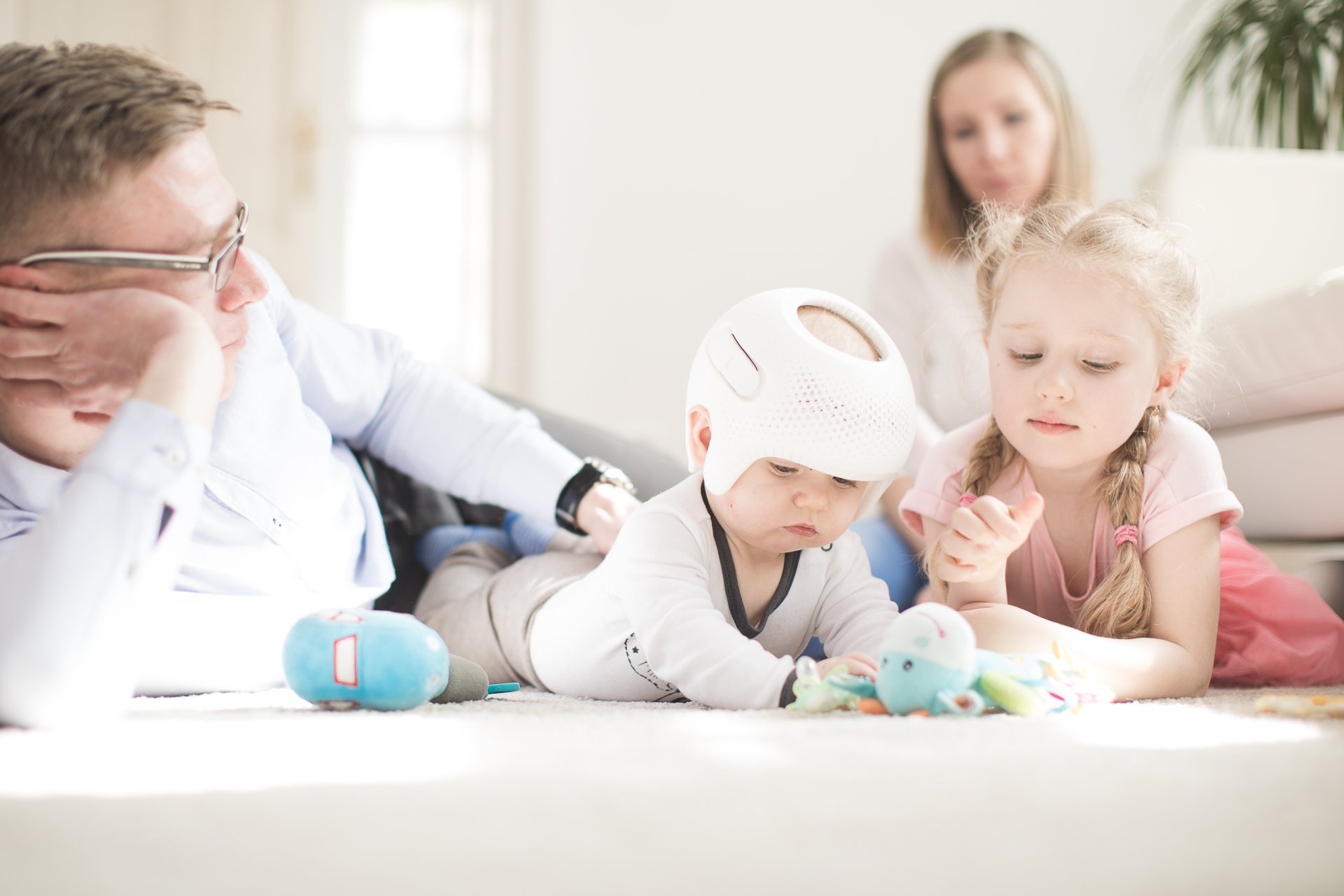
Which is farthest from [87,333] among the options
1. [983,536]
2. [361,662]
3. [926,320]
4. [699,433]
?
[926,320]

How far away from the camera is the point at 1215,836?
0.53 meters

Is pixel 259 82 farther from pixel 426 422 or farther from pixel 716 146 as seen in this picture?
pixel 426 422

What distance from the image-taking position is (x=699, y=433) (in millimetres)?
1010

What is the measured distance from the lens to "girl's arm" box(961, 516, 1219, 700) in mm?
948

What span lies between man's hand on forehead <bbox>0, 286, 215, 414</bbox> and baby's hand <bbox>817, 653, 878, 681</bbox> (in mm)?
566

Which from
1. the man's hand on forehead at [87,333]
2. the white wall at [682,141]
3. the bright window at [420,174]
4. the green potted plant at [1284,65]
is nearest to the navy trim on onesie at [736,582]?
the man's hand on forehead at [87,333]

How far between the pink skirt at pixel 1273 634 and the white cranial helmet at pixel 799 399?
490 mm

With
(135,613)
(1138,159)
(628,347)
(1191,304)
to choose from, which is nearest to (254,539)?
(135,613)

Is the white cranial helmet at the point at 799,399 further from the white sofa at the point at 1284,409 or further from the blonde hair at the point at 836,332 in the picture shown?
the white sofa at the point at 1284,409

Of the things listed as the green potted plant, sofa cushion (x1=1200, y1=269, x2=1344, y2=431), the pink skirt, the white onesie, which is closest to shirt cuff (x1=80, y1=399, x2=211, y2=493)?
the white onesie

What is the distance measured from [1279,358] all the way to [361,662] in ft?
3.88

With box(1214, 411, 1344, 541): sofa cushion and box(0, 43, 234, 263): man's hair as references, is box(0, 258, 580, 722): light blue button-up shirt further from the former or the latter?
box(1214, 411, 1344, 541): sofa cushion

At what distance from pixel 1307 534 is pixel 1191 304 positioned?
18.3 inches

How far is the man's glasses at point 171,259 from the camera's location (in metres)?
0.84
